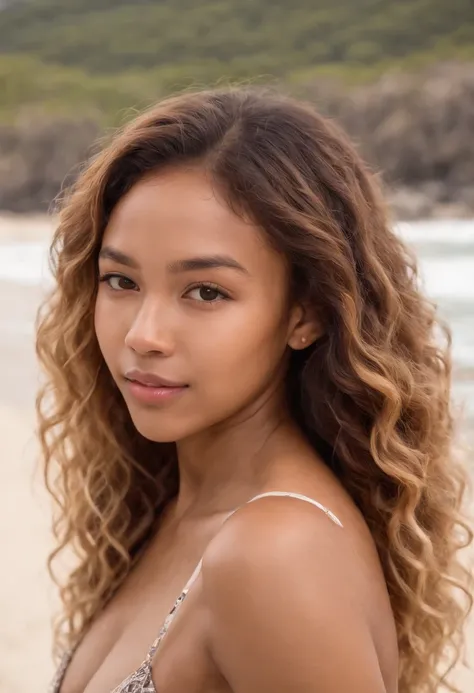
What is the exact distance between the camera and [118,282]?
4.49 ft

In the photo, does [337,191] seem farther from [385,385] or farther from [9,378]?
[9,378]

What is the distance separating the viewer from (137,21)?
1240 cm

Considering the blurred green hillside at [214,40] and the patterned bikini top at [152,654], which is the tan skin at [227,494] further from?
the blurred green hillside at [214,40]

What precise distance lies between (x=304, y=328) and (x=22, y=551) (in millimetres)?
3114

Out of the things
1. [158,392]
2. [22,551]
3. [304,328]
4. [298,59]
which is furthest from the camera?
[298,59]

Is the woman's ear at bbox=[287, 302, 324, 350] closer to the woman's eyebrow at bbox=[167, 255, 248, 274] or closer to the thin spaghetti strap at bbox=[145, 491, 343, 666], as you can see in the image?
the woman's eyebrow at bbox=[167, 255, 248, 274]

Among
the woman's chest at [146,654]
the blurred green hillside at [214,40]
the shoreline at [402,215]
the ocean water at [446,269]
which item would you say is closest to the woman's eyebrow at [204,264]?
the woman's chest at [146,654]

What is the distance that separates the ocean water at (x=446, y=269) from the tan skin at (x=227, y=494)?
485 centimetres

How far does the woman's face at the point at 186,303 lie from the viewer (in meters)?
1.28

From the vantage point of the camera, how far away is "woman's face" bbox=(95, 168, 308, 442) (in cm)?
128

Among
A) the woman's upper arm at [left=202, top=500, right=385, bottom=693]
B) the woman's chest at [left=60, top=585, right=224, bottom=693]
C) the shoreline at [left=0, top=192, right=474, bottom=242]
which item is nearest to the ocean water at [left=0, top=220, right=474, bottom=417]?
the shoreline at [left=0, top=192, right=474, bottom=242]

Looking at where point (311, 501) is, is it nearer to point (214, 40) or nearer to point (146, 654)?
point (146, 654)

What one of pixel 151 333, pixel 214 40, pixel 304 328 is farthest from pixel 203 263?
pixel 214 40

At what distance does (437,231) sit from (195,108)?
34.6 ft
